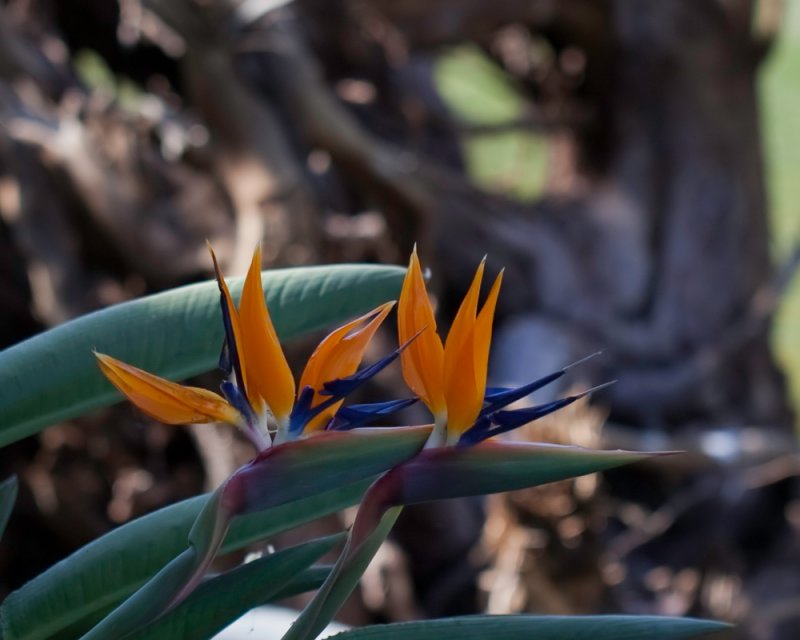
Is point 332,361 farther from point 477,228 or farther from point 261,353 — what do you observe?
point 477,228

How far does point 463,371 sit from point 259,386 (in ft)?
0.17

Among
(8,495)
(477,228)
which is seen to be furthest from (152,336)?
(477,228)

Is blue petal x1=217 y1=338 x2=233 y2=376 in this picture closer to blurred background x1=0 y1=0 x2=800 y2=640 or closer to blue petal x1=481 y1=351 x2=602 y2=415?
blue petal x1=481 y1=351 x2=602 y2=415

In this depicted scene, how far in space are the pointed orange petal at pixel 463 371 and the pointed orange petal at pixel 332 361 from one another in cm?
2

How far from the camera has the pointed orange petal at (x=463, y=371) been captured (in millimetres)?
286

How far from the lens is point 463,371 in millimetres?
289

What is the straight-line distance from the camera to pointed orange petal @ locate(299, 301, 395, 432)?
297 mm

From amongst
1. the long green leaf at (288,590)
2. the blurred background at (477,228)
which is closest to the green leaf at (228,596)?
the long green leaf at (288,590)

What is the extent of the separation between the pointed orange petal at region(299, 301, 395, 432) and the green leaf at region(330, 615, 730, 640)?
67 millimetres

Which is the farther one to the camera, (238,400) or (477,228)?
(477,228)

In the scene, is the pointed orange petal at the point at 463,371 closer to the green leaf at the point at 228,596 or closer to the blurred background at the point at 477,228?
the green leaf at the point at 228,596

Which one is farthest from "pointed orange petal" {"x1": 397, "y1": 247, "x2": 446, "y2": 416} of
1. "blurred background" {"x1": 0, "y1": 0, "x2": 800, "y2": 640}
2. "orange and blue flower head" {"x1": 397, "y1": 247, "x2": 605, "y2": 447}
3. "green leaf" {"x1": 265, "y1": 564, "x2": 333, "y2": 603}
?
"blurred background" {"x1": 0, "y1": 0, "x2": 800, "y2": 640}

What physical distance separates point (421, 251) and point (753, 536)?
2.40ft

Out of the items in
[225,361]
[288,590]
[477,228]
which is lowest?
[477,228]
